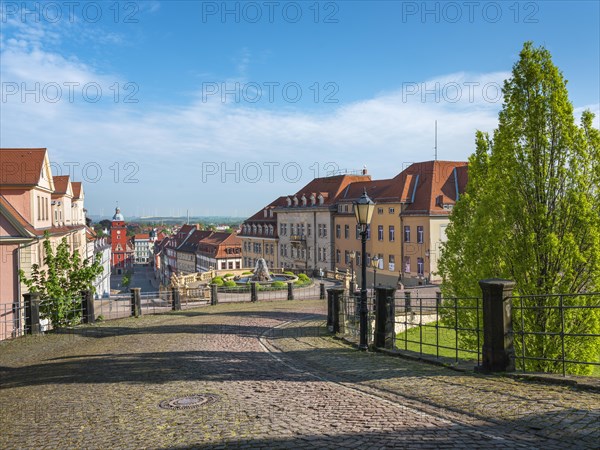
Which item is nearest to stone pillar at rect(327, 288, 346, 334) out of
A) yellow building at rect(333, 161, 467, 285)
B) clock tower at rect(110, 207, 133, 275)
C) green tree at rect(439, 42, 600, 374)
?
green tree at rect(439, 42, 600, 374)

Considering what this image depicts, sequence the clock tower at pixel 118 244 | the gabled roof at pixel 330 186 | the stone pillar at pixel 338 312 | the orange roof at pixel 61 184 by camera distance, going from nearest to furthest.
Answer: the stone pillar at pixel 338 312 → the orange roof at pixel 61 184 → the gabled roof at pixel 330 186 → the clock tower at pixel 118 244

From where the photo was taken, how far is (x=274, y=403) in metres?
7.80

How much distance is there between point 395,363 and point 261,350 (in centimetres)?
396

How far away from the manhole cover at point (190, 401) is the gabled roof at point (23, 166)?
21655 mm

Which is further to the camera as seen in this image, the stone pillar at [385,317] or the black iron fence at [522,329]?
the stone pillar at [385,317]

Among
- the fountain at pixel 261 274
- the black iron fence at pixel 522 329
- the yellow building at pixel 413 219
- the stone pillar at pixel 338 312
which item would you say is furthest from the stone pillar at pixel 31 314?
the yellow building at pixel 413 219

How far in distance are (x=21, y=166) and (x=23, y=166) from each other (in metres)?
0.10

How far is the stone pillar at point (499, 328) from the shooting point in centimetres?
865

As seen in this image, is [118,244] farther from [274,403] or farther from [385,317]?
[274,403]

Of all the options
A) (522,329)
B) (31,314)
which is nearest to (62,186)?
(31,314)

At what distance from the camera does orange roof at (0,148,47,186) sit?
2638 cm

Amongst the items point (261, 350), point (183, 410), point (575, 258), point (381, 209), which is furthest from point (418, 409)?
point (381, 209)

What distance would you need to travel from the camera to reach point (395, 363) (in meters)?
10.7

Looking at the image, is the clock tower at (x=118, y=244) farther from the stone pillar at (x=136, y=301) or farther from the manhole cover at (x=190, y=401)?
the manhole cover at (x=190, y=401)
